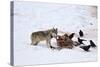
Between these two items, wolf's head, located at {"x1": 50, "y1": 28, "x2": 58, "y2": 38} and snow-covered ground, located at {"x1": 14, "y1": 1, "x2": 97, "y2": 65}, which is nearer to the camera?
snow-covered ground, located at {"x1": 14, "y1": 1, "x2": 97, "y2": 65}

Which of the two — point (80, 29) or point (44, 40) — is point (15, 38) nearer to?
point (44, 40)

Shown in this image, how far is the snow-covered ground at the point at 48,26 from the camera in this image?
195 cm

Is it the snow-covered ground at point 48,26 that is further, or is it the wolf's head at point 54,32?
the wolf's head at point 54,32

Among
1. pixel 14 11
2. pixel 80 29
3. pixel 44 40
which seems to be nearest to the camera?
pixel 14 11

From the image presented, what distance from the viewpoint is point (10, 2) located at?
193cm

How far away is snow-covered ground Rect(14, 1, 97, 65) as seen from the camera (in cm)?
195

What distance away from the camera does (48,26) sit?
2.06 meters

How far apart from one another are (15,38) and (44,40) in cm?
29

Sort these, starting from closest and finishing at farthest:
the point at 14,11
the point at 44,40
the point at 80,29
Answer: the point at 14,11, the point at 44,40, the point at 80,29

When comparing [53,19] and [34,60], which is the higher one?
[53,19]

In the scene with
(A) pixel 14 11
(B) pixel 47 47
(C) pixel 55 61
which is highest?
(A) pixel 14 11
